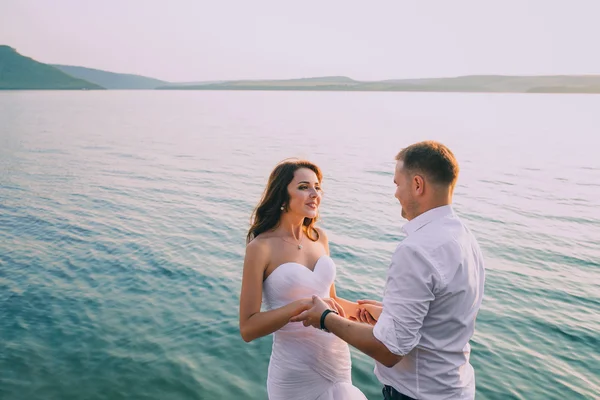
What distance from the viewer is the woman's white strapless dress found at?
176 inches

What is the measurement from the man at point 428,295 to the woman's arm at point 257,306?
0.92 m

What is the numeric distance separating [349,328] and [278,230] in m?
1.74

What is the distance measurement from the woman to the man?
4.05 feet

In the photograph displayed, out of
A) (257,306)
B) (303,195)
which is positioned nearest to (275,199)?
(303,195)

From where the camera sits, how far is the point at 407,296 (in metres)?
2.84

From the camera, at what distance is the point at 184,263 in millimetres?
12500

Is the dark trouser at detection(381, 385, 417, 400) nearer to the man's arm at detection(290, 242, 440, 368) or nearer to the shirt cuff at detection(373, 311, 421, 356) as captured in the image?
the man's arm at detection(290, 242, 440, 368)

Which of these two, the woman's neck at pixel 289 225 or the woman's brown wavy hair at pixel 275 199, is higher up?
the woman's brown wavy hair at pixel 275 199

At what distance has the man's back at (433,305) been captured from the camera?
2.84m

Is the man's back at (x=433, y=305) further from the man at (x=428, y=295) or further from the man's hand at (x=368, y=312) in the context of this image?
the man's hand at (x=368, y=312)

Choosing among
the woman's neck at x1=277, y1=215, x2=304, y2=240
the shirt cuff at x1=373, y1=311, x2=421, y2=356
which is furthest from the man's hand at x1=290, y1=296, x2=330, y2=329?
the woman's neck at x1=277, y1=215, x2=304, y2=240

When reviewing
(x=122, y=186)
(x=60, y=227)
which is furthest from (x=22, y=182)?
(x=60, y=227)

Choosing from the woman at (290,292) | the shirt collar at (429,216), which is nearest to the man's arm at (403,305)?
the shirt collar at (429,216)

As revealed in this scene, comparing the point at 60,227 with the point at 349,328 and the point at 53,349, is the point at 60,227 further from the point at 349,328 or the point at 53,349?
the point at 349,328
